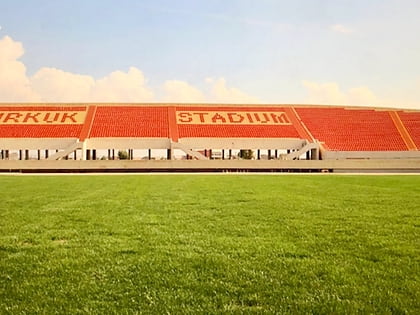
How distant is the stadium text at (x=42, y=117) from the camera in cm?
5666

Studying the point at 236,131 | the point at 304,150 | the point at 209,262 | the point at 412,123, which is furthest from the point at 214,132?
the point at 209,262

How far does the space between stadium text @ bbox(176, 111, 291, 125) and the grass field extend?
155 ft

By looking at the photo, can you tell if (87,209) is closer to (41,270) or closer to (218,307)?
(41,270)

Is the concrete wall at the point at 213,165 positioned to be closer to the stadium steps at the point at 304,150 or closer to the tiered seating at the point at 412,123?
the stadium steps at the point at 304,150

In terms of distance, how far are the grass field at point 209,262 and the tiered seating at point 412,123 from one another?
4928 centimetres

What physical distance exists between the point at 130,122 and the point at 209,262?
52739 millimetres

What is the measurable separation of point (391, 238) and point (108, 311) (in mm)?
5300

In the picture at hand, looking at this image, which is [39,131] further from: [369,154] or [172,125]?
[369,154]

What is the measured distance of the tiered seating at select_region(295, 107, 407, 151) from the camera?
5303cm

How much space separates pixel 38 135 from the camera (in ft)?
174

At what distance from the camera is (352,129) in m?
57.5

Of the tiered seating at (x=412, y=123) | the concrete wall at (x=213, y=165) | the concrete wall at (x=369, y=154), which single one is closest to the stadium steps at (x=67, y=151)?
the concrete wall at (x=213, y=165)

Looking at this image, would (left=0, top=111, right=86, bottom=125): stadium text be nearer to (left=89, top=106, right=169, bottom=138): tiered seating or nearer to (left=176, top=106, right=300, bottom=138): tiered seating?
(left=89, top=106, right=169, bottom=138): tiered seating

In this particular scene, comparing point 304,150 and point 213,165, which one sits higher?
point 304,150
